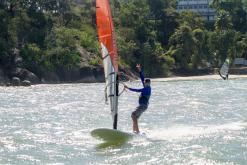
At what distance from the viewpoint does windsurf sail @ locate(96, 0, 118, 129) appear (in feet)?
45.4

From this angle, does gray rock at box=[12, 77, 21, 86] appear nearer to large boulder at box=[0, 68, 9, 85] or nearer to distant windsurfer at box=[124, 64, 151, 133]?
large boulder at box=[0, 68, 9, 85]

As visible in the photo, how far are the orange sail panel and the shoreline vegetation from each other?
2859 cm

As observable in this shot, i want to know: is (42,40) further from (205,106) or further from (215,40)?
(205,106)

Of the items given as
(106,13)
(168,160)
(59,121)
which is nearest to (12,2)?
(59,121)

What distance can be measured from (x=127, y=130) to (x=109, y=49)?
2.87m

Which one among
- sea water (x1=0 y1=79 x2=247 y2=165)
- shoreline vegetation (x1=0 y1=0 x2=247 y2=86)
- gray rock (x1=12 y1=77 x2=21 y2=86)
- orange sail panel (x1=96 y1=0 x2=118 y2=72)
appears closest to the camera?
sea water (x1=0 y1=79 x2=247 y2=165)

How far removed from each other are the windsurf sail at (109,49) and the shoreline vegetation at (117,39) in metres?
28.5

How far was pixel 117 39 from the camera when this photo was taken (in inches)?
2314

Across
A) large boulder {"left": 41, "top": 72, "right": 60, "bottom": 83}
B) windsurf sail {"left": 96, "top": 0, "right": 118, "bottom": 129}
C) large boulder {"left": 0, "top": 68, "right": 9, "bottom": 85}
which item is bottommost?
large boulder {"left": 41, "top": 72, "right": 60, "bottom": 83}

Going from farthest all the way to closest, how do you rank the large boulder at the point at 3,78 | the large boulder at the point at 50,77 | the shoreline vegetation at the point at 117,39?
the shoreline vegetation at the point at 117,39, the large boulder at the point at 50,77, the large boulder at the point at 3,78

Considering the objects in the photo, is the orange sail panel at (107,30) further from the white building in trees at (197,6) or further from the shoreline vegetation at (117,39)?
the white building in trees at (197,6)

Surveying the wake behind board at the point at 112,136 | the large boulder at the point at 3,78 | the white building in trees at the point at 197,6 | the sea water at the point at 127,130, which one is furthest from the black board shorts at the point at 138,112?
the white building in trees at the point at 197,6

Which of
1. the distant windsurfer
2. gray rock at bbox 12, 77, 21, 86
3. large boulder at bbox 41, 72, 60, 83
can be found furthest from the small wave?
large boulder at bbox 41, 72, 60, 83

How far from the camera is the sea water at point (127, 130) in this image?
36.0 feet
